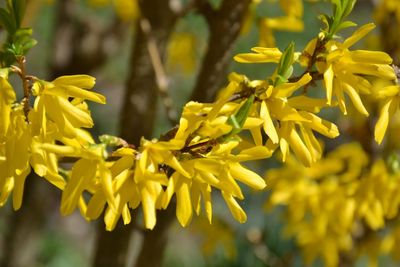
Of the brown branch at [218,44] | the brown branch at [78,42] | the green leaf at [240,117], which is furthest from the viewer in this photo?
the brown branch at [78,42]

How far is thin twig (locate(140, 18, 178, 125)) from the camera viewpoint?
1128 mm

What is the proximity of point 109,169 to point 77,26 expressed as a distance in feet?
4.15

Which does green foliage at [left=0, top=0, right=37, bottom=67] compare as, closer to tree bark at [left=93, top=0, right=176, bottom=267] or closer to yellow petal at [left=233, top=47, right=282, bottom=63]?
yellow petal at [left=233, top=47, right=282, bottom=63]

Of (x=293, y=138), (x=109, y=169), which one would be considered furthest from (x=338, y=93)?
(x=109, y=169)

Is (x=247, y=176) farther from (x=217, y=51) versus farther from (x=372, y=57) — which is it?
(x=217, y=51)

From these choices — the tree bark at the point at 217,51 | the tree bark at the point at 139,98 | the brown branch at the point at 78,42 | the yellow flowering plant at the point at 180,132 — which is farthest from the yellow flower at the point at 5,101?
the brown branch at the point at 78,42

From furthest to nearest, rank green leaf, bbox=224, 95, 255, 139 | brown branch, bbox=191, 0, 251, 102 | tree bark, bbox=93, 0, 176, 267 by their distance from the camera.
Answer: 1. tree bark, bbox=93, 0, 176, 267
2. brown branch, bbox=191, 0, 251, 102
3. green leaf, bbox=224, 95, 255, 139

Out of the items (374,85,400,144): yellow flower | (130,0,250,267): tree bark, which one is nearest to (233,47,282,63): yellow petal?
(374,85,400,144): yellow flower

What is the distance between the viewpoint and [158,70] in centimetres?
115

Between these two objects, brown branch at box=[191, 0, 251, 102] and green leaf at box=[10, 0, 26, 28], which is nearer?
green leaf at box=[10, 0, 26, 28]

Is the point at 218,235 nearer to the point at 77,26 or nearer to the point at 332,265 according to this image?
the point at 332,265

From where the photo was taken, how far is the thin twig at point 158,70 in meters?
1.13

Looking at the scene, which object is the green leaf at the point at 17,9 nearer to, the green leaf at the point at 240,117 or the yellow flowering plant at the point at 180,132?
the yellow flowering plant at the point at 180,132

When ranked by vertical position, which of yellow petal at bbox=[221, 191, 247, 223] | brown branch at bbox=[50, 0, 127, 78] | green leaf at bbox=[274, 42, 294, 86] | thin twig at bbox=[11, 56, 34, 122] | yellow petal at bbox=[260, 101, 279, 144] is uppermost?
thin twig at bbox=[11, 56, 34, 122]
